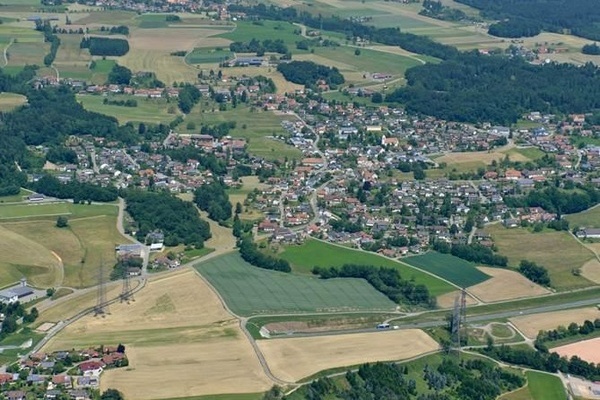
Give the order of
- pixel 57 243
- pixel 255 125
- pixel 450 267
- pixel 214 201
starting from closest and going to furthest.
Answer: pixel 450 267 → pixel 57 243 → pixel 214 201 → pixel 255 125

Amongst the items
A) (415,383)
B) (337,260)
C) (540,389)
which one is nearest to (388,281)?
(337,260)

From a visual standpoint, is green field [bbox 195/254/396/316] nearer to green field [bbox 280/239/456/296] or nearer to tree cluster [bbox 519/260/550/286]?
green field [bbox 280/239/456/296]

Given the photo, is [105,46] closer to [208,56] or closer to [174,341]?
[208,56]

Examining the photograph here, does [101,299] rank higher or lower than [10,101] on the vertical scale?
higher

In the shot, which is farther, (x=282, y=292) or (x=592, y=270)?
(x=592, y=270)

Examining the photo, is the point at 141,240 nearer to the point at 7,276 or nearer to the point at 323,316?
the point at 7,276

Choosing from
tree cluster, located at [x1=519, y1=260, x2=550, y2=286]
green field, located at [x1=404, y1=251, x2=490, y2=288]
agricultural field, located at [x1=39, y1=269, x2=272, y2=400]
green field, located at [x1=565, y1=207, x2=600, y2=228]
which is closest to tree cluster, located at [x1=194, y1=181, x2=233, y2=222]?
agricultural field, located at [x1=39, y1=269, x2=272, y2=400]
